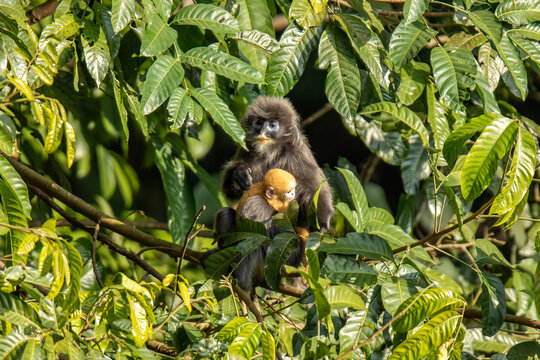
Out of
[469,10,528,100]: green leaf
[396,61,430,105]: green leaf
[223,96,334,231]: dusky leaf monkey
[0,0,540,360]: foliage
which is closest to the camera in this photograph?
[0,0,540,360]: foliage

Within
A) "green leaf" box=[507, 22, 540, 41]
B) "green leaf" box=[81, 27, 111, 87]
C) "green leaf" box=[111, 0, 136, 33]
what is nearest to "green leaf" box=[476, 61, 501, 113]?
"green leaf" box=[507, 22, 540, 41]

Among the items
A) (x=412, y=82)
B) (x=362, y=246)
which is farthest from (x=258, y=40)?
(x=362, y=246)

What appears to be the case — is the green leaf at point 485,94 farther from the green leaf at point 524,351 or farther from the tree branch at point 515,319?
the green leaf at point 524,351

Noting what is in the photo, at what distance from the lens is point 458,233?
16.6 ft

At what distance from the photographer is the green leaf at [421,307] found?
2225 millimetres

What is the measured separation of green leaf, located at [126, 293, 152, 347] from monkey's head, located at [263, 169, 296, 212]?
1510mm

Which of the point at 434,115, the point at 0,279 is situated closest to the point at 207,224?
the point at 434,115

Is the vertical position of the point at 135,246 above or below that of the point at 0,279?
below

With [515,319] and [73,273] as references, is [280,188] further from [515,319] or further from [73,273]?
[73,273]

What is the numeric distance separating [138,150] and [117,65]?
11.0ft

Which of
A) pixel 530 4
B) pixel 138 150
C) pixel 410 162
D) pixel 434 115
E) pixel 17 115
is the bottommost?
pixel 138 150

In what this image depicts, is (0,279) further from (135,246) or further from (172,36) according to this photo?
(135,246)

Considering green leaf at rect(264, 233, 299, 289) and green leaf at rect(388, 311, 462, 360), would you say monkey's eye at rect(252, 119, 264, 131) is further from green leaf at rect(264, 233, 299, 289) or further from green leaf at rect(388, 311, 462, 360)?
green leaf at rect(388, 311, 462, 360)

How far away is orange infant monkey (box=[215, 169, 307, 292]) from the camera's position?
147 inches
